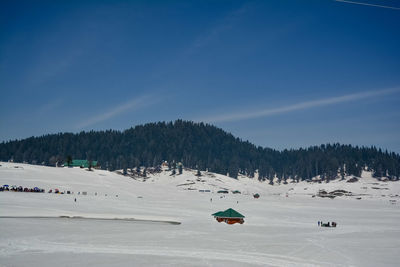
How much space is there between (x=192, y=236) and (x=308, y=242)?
8.48 metres

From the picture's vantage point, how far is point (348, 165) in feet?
568

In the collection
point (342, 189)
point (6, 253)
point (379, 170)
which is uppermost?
point (379, 170)

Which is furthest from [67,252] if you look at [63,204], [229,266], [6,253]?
[63,204]

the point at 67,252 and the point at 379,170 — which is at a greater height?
the point at 379,170

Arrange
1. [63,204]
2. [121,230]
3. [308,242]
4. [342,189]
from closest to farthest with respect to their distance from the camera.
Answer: [308,242], [121,230], [63,204], [342,189]

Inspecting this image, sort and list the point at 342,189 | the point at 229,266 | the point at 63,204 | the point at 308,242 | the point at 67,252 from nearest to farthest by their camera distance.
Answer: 1. the point at 229,266
2. the point at 67,252
3. the point at 308,242
4. the point at 63,204
5. the point at 342,189

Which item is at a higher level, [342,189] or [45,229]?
[342,189]

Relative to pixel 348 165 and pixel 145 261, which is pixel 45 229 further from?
pixel 348 165

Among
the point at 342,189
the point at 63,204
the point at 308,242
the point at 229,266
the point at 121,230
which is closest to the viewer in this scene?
the point at 229,266

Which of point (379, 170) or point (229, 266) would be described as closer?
point (229, 266)

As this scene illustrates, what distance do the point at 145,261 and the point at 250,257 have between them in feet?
18.6

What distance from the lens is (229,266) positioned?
50.7 ft

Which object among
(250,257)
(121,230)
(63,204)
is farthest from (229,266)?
(63,204)

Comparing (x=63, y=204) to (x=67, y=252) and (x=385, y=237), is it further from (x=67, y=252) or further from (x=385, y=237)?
(x=385, y=237)
